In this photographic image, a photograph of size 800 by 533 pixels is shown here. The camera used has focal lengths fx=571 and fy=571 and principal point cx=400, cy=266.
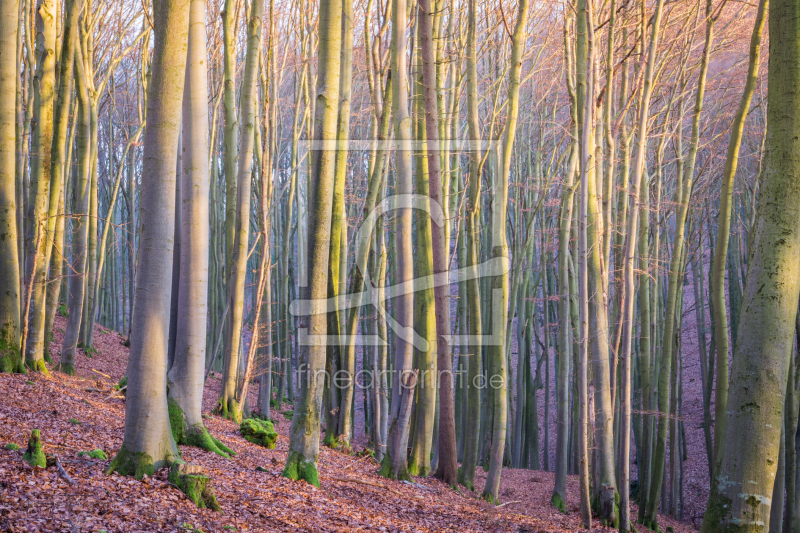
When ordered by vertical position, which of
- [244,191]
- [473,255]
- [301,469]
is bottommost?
[301,469]

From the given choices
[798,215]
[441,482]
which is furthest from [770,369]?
[441,482]

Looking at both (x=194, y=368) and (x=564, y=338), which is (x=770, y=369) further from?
(x=564, y=338)

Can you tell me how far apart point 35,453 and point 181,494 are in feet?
3.30

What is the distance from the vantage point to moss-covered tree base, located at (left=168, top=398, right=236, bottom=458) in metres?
5.95

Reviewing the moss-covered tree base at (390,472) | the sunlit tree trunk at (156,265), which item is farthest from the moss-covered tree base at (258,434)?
the sunlit tree trunk at (156,265)

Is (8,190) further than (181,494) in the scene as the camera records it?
Yes

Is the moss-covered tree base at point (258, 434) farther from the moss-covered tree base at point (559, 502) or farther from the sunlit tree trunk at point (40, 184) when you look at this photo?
the moss-covered tree base at point (559, 502)

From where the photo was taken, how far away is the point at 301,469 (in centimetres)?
575

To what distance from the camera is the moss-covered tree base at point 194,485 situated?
3.95 metres

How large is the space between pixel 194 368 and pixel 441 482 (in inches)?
168

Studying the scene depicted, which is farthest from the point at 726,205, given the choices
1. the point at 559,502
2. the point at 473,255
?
the point at 559,502

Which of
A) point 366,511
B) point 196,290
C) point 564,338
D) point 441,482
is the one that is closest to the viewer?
point 366,511

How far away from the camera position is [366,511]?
18.1ft

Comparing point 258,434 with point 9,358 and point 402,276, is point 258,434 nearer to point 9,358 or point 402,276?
point 402,276
